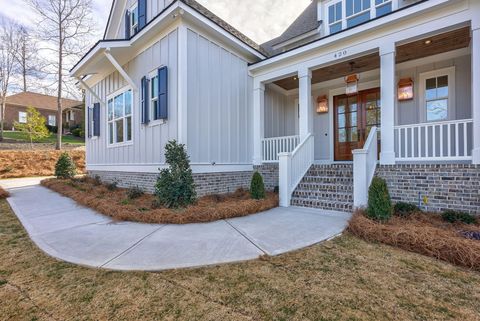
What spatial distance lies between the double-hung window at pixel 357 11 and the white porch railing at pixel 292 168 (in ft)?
13.4

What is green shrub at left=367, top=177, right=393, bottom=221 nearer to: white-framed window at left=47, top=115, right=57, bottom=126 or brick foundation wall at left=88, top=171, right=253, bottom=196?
brick foundation wall at left=88, top=171, right=253, bottom=196

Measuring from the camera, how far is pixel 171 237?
386 centimetres

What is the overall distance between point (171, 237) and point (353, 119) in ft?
23.9

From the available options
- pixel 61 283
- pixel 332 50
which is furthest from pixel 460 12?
pixel 61 283

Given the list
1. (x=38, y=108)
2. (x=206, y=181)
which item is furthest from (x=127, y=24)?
(x=38, y=108)

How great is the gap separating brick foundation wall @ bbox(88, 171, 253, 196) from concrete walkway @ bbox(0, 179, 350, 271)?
1.86 metres

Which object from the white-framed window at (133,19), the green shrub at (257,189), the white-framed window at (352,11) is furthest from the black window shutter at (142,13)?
the green shrub at (257,189)

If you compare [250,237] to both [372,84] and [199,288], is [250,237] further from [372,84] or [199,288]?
[372,84]

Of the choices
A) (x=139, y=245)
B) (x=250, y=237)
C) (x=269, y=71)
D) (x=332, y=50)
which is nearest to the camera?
(x=139, y=245)

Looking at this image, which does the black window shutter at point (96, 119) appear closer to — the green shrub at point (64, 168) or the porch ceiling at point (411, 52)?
the green shrub at point (64, 168)

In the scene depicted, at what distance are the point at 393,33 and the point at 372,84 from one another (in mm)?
2433

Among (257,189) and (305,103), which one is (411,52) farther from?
(257,189)

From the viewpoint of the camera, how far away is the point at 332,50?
6.45 meters

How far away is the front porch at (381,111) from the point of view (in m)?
5.26
